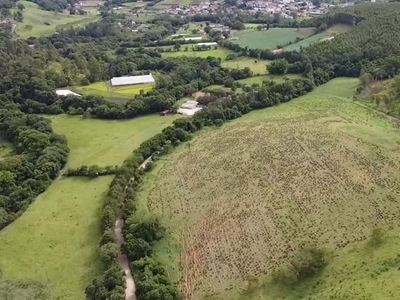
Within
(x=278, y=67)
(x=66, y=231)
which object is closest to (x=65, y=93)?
(x=278, y=67)

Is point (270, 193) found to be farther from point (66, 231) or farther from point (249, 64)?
point (249, 64)

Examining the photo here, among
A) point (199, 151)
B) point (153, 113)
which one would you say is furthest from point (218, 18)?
point (199, 151)

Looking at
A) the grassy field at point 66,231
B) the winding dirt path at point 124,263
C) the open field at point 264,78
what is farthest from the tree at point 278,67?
the winding dirt path at point 124,263

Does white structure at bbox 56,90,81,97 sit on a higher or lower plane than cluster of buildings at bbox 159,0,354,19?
higher

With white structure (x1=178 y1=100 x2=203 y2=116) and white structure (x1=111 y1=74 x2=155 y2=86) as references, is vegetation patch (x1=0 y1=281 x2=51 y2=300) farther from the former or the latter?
white structure (x1=111 y1=74 x2=155 y2=86)

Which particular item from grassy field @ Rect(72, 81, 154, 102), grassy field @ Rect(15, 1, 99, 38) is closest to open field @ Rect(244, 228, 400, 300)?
grassy field @ Rect(72, 81, 154, 102)

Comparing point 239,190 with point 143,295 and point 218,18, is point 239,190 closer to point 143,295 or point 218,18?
point 143,295
